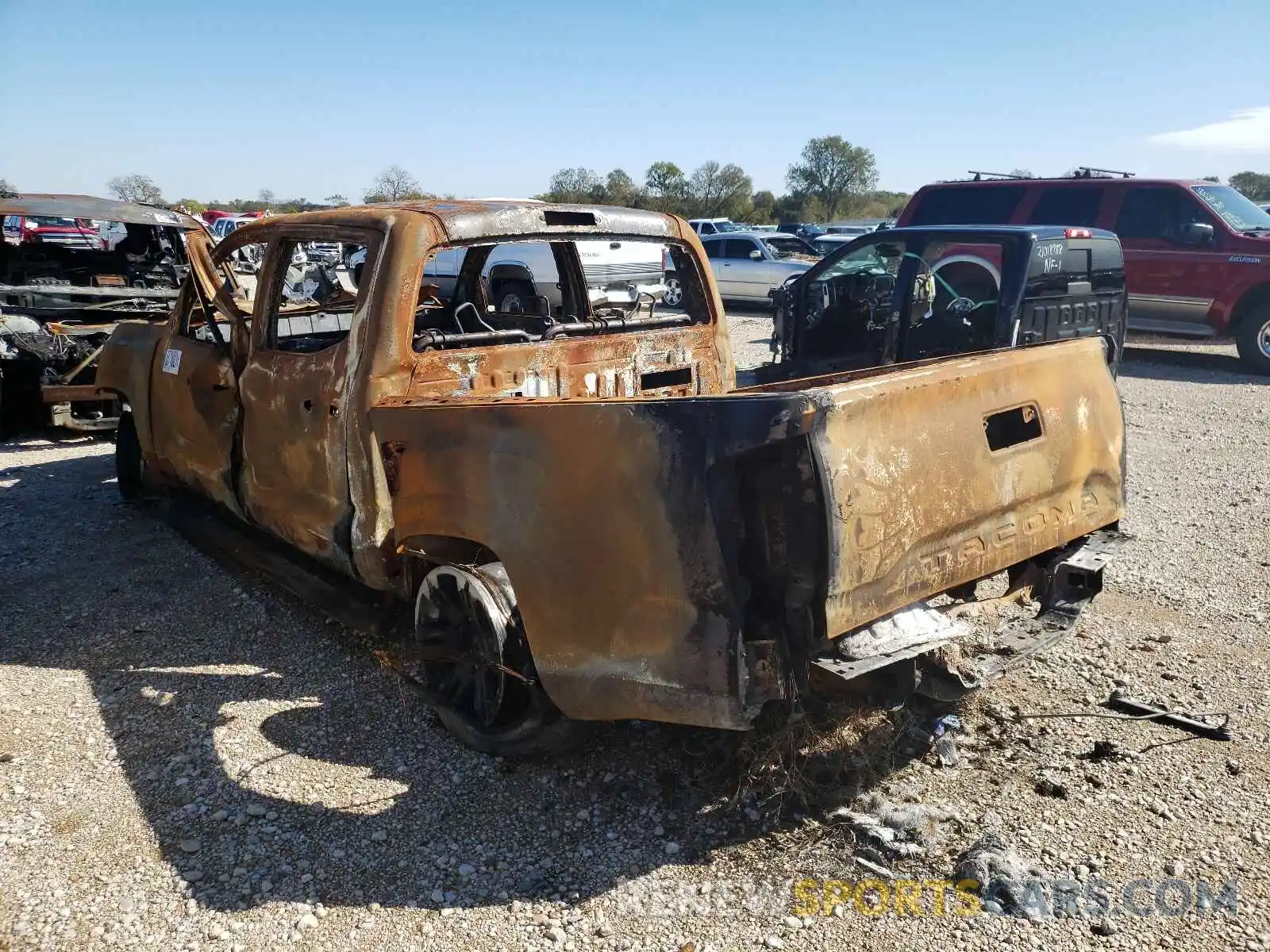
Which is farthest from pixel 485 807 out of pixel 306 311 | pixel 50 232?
pixel 50 232

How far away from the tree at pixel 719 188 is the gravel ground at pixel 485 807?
5237cm

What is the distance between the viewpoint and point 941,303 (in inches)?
337

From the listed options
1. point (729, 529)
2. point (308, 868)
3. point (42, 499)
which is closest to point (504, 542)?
point (729, 529)

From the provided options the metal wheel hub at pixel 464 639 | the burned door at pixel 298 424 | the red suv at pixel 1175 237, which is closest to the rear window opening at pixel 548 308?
the burned door at pixel 298 424

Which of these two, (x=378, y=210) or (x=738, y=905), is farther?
(x=378, y=210)

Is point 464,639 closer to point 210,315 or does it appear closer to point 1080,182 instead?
point 210,315

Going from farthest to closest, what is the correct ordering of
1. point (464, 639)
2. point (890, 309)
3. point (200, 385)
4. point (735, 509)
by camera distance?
point (890, 309) < point (200, 385) < point (464, 639) < point (735, 509)

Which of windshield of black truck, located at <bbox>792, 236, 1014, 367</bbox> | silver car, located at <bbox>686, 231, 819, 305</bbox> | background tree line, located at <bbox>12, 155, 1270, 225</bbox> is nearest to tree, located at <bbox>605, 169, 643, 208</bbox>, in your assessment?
background tree line, located at <bbox>12, 155, 1270, 225</bbox>

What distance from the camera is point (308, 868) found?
2.71 m

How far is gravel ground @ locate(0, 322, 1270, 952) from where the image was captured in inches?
97.8

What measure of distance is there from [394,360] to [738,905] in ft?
7.07

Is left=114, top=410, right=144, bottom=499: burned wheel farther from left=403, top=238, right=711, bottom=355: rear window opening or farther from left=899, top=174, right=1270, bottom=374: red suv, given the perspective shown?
left=899, top=174, right=1270, bottom=374: red suv

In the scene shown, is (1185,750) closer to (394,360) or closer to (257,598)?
(394,360)

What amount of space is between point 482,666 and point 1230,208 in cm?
1165
